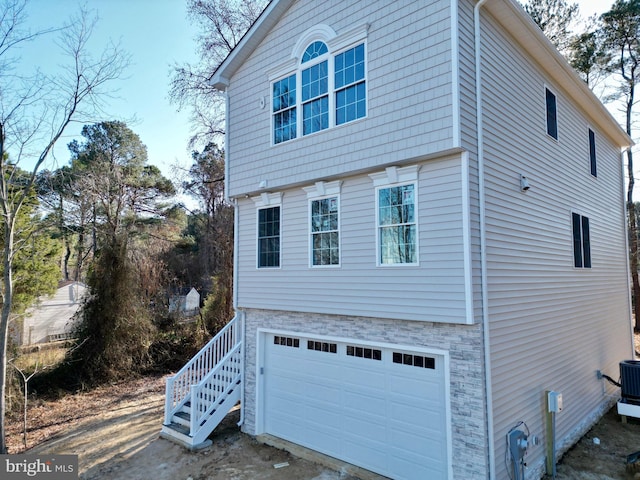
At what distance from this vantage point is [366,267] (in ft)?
20.7

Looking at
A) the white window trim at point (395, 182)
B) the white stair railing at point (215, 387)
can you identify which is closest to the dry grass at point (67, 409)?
the white stair railing at point (215, 387)

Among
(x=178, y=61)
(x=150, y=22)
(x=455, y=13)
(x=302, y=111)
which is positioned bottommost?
(x=302, y=111)

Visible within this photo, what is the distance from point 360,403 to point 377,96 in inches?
200

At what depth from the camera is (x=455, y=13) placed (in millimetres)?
5324

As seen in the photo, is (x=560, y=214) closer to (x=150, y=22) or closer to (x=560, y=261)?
(x=560, y=261)

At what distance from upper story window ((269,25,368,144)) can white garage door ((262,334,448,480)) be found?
4.00m

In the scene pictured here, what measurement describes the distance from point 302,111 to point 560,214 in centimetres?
565

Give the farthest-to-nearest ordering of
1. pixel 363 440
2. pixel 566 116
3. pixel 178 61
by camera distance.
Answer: pixel 178 61, pixel 566 116, pixel 363 440

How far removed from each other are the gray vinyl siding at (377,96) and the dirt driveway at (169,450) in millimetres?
5096

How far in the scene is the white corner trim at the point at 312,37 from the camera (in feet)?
22.6

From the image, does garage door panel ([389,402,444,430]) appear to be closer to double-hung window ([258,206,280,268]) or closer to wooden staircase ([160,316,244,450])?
double-hung window ([258,206,280,268])

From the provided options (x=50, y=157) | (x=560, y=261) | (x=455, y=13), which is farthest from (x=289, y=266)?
(x=50, y=157)

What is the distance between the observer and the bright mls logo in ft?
21.6

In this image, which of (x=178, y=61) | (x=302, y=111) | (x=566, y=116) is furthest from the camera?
(x=178, y=61)
